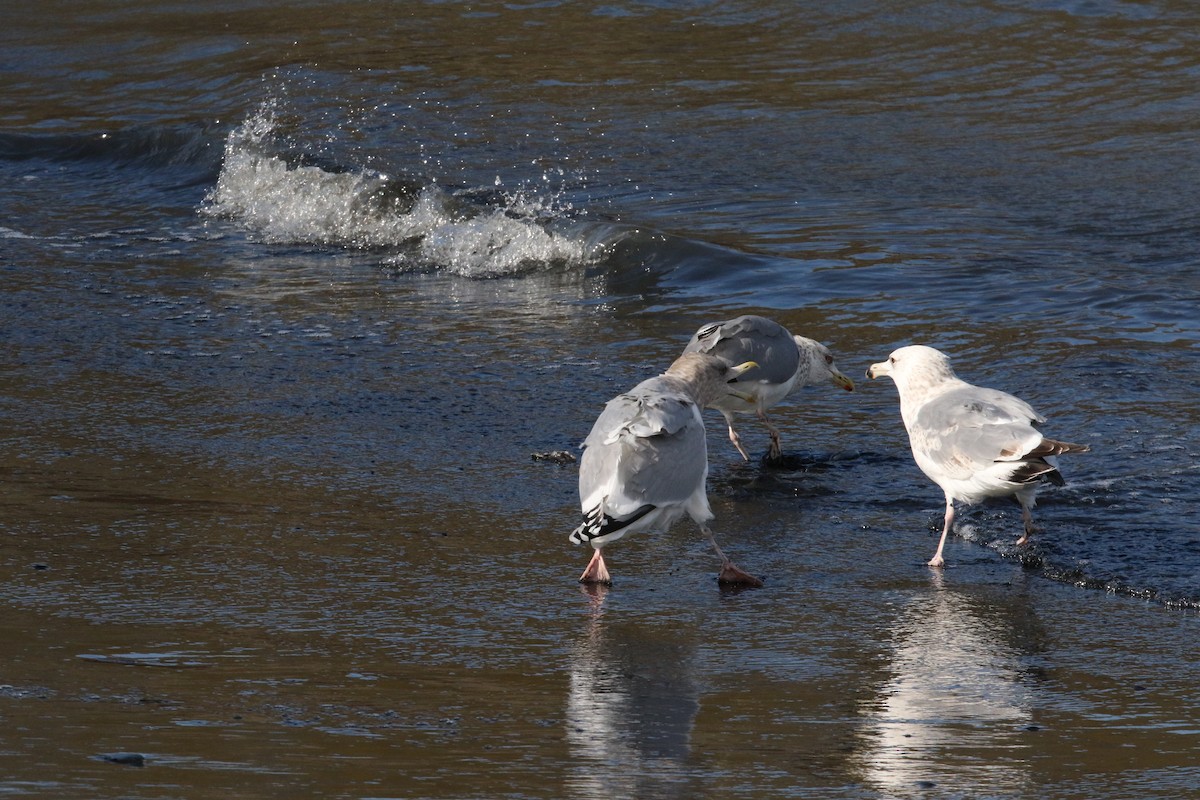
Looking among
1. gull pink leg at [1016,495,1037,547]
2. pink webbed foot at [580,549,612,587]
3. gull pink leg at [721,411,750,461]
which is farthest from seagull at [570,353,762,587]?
gull pink leg at [721,411,750,461]

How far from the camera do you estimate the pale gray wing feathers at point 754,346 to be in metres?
7.29

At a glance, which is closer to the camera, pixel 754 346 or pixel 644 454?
pixel 644 454

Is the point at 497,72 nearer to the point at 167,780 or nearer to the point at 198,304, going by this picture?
the point at 198,304

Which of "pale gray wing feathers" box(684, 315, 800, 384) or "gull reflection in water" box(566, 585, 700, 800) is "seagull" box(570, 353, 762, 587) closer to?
"gull reflection in water" box(566, 585, 700, 800)

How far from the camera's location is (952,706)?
418 cm

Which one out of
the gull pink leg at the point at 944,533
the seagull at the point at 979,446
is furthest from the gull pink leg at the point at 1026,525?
the gull pink leg at the point at 944,533

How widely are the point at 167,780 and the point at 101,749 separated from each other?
0.25 metres

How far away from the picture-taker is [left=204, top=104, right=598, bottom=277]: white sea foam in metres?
11.6

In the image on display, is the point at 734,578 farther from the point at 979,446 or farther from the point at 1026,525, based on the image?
the point at 1026,525

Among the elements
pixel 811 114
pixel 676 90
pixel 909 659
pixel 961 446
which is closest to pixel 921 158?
pixel 811 114

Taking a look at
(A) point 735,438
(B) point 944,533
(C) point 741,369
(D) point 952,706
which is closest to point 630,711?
(D) point 952,706

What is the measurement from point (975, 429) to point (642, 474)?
1.32m

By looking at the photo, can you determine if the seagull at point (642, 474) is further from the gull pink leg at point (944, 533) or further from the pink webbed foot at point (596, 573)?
the gull pink leg at point (944, 533)

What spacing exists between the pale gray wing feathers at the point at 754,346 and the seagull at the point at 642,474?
5.08 feet
